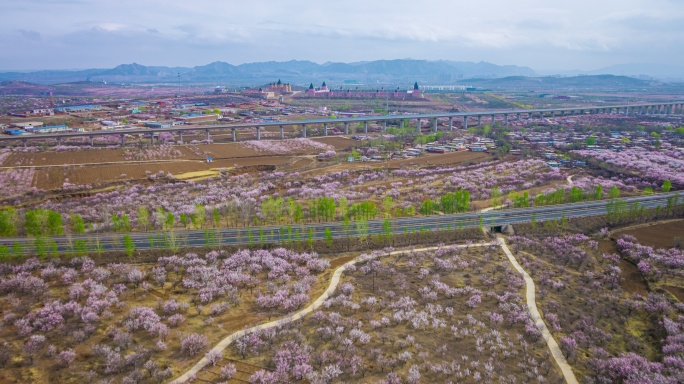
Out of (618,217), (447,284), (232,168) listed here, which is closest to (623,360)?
(447,284)

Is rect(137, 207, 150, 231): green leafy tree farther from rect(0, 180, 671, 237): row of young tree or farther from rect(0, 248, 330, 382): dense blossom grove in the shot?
rect(0, 248, 330, 382): dense blossom grove

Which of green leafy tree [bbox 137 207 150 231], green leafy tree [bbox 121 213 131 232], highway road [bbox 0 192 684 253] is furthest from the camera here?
green leafy tree [bbox 137 207 150 231]

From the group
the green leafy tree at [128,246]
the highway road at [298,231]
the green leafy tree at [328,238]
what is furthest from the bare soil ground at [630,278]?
the green leafy tree at [128,246]

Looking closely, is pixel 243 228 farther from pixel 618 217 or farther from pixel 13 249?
pixel 618 217

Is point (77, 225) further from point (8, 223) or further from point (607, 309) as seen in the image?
point (607, 309)

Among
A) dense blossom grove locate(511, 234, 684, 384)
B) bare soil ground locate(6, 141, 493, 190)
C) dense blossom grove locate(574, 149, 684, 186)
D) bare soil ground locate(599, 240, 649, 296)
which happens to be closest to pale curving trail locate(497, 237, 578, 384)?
dense blossom grove locate(511, 234, 684, 384)
